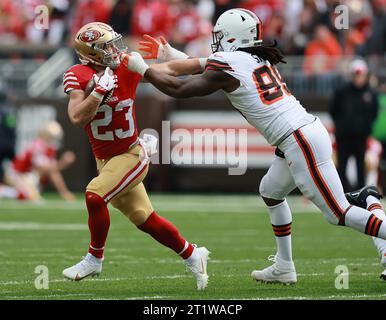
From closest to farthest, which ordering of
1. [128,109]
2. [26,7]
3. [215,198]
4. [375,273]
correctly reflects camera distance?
[128,109] → [375,273] → [215,198] → [26,7]

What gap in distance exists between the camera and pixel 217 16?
60.1 ft

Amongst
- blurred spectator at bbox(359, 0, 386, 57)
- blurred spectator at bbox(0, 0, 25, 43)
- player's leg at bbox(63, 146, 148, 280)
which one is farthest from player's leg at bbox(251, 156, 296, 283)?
blurred spectator at bbox(0, 0, 25, 43)

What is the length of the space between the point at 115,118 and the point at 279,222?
1.31m

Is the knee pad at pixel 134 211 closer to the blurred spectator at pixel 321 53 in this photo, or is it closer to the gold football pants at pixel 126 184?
the gold football pants at pixel 126 184

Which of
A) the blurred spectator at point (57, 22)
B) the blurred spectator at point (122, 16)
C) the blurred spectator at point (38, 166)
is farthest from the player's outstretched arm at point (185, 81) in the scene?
the blurred spectator at point (57, 22)

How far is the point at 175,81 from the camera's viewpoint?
671cm

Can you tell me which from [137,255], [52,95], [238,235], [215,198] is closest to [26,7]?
[52,95]

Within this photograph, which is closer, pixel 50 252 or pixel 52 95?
pixel 50 252

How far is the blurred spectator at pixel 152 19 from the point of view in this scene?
1811 centimetres

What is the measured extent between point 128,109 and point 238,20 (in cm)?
99

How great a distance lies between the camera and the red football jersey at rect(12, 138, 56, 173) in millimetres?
15906

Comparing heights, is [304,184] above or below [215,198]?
above

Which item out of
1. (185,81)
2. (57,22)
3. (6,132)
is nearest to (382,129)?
(6,132)

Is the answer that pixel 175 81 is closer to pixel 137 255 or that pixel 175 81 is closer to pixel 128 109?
pixel 128 109
